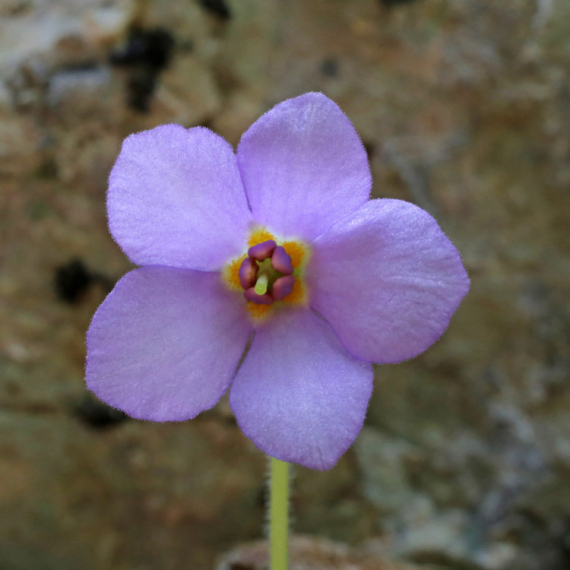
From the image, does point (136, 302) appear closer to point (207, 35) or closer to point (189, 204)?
point (189, 204)

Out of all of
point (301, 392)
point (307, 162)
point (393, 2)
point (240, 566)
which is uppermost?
point (393, 2)

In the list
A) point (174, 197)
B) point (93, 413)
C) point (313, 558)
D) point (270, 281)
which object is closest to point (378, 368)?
point (313, 558)

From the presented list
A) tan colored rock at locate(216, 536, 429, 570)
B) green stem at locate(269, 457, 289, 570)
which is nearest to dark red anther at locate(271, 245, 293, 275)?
green stem at locate(269, 457, 289, 570)

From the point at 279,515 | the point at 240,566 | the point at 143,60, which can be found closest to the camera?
the point at 279,515

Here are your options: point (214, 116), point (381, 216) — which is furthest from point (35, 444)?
point (381, 216)

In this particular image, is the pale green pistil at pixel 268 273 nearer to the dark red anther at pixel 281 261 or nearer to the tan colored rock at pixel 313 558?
the dark red anther at pixel 281 261

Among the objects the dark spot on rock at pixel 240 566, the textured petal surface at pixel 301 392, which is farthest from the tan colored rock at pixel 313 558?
the textured petal surface at pixel 301 392

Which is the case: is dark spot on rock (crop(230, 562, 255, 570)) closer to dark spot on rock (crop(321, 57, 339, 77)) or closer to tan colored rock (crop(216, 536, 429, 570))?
tan colored rock (crop(216, 536, 429, 570))

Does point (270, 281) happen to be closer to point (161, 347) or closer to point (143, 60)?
point (161, 347)
